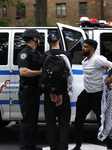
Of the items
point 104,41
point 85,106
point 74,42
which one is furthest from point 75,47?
point 85,106

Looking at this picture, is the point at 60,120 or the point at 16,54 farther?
the point at 16,54

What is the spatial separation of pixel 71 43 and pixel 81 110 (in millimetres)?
1280

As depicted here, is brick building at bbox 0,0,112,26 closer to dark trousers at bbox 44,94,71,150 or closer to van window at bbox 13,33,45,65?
van window at bbox 13,33,45,65

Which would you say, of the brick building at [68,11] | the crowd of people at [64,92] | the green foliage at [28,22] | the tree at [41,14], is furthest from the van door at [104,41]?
the brick building at [68,11]

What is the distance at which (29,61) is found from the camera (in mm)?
4543

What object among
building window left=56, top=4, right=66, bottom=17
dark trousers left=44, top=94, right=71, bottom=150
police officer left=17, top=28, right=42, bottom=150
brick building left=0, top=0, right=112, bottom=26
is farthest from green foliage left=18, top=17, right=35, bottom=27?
dark trousers left=44, top=94, right=71, bottom=150

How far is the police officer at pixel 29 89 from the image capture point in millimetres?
4527

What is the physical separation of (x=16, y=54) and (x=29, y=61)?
3.00ft

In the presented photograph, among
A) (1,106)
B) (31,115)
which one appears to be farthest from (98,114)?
(1,106)

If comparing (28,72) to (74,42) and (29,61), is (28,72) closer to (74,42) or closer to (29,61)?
(29,61)

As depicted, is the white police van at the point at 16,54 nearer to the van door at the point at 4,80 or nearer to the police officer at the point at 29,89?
the van door at the point at 4,80

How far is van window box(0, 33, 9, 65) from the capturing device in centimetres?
538

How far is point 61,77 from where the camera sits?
409 centimetres

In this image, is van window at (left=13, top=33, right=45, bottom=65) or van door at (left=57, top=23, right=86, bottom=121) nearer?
van door at (left=57, top=23, right=86, bottom=121)
